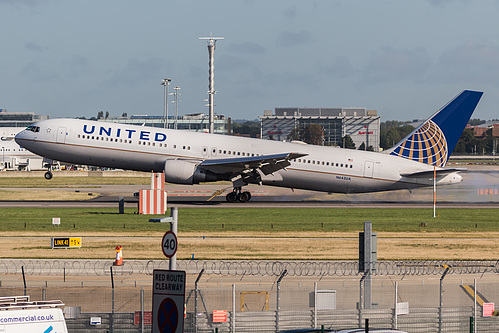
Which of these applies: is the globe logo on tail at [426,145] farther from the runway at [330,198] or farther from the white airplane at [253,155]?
the runway at [330,198]

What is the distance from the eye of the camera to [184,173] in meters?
54.8

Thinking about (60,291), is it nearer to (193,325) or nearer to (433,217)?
(193,325)

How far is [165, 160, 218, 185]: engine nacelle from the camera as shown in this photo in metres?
54.7

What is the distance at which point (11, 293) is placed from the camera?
22.3 metres

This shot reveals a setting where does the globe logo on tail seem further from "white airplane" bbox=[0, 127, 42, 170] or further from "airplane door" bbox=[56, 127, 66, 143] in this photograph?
"white airplane" bbox=[0, 127, 42, 170]

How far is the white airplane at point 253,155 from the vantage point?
181 ft

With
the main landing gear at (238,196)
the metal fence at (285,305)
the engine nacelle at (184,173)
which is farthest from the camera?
the main landing gear at (238,196)

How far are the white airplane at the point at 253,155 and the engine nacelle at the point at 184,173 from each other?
77 mm

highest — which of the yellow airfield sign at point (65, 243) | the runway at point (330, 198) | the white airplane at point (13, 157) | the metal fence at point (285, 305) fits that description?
the white airplane at point (13, 157)

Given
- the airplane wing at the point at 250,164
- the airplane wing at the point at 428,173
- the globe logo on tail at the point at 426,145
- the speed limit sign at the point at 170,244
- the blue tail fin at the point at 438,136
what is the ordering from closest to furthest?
the speed limit sign at the point at 170,244, the airplane wing at the point at 250,164, the airplane wing at the point at 428,173, the blue tail fin at the point at 438,136, the globe logo on tail at the point at 426,145

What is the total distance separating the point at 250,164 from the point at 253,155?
7.62ft

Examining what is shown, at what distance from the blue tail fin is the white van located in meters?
49.0

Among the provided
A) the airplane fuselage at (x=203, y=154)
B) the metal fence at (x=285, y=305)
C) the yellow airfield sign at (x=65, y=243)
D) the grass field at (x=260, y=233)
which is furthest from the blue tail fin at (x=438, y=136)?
the metal fence at (x=285, y=305)

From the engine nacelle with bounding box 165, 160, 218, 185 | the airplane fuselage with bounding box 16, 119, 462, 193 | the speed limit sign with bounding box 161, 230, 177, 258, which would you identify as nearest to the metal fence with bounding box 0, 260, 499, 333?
the speed limit sign with bounding box 161, 230, 177, 258
